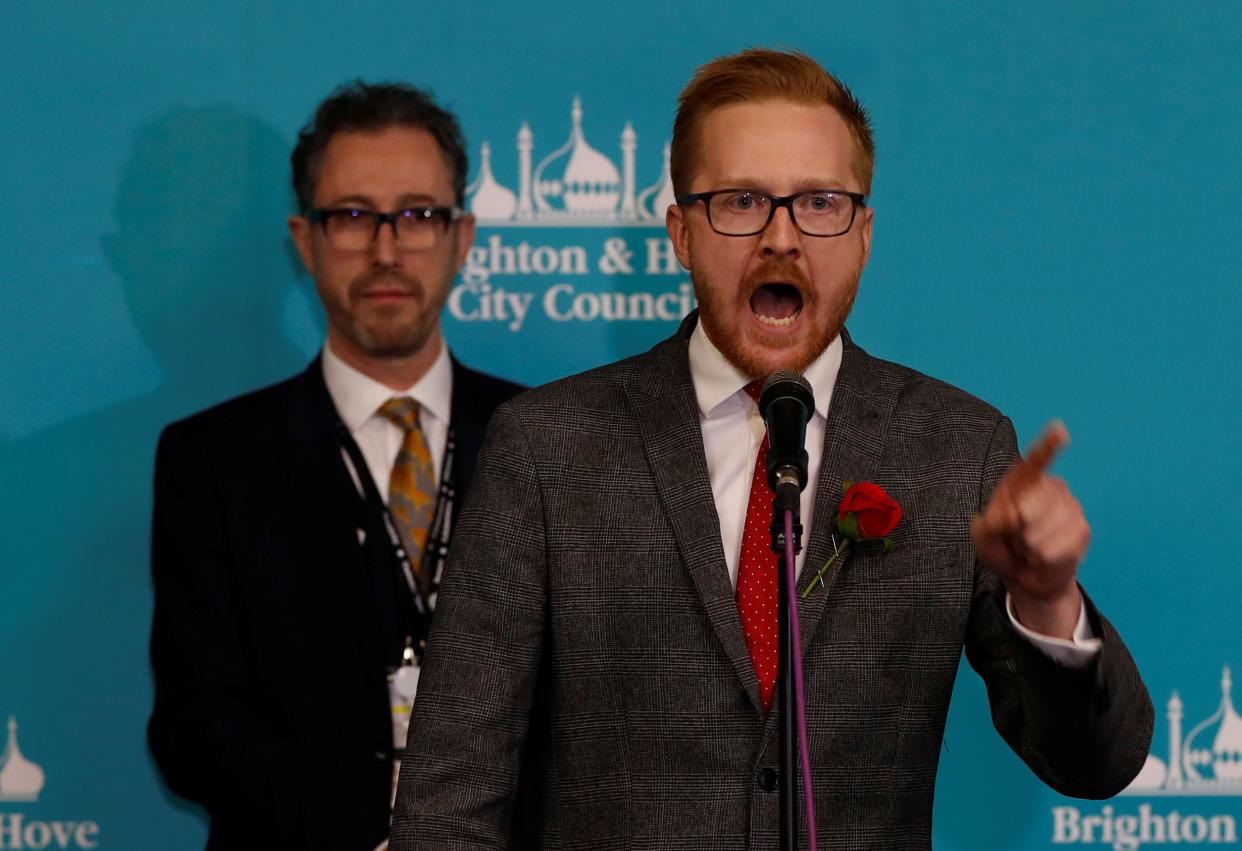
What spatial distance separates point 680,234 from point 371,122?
1.11m

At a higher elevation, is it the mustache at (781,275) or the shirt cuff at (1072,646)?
the mustache at (781,275)

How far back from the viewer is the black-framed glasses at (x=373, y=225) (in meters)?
3.17

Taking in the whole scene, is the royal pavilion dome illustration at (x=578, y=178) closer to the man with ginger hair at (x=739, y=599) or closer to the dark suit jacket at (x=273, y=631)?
the dark suit jacket at (x=273, y=631)

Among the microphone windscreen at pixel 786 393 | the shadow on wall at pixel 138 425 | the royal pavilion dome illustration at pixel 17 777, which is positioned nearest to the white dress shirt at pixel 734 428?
the microphone windscreen at pixel 786 393

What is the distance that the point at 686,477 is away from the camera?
2191mm

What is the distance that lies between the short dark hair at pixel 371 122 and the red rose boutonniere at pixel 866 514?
1.54m

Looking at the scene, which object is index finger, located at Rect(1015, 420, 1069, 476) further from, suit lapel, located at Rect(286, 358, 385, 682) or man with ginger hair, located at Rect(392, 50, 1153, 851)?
suit lapel, located at Rect(286, 358, 385, 682)

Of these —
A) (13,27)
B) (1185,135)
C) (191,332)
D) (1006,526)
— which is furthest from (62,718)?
(1185,135)

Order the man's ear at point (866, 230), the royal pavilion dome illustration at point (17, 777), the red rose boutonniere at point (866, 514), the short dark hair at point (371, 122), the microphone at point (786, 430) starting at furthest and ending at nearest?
the royal pavilion dome illustration at point (17, 777) < the short dark hair at point (371, 122) < the man's ear at point (866, 230) < the red rose boutonniere at point (866, 514) < the microphone at point (786, 430)

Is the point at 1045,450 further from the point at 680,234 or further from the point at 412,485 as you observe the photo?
the point at 412,485

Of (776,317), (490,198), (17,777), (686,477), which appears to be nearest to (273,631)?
(17,777)

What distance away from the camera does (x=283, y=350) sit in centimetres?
343

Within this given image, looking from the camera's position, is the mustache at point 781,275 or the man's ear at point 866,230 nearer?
the mustache at point 781,275

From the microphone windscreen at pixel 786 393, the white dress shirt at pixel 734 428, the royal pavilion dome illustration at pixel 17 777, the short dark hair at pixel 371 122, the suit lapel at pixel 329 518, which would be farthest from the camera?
the royal pavilion dome illustration at pixel 17 777
